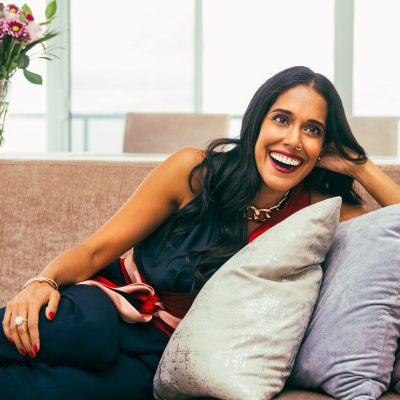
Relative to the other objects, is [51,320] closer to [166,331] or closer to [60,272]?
[60,272]

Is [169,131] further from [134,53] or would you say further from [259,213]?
[134,53]

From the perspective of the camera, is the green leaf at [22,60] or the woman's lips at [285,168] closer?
the woman's lips at [285,168]

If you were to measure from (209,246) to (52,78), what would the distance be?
4334 mm

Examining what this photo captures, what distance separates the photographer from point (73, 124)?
19.4 ft

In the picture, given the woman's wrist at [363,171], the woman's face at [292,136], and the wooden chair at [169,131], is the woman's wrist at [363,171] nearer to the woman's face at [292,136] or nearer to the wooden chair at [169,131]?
the woman's face at [292,136]

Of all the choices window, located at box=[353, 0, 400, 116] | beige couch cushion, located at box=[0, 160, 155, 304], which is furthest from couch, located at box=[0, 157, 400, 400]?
window, located at box=[353, 0, 400, 116]

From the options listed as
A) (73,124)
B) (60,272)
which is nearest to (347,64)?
(73,124)

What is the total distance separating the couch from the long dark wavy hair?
0.27m

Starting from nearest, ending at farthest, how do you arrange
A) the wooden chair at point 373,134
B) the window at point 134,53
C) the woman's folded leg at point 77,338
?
the woman's folded leg at point 77,338, the wooden chair at point 373,134, the window at point 134,53

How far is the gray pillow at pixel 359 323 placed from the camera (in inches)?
50.2

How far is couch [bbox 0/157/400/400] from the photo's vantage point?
6.34 feet

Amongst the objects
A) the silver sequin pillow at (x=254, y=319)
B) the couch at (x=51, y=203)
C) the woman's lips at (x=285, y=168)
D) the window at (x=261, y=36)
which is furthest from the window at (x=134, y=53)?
the silver sequin pillow at (x=254, y=319)

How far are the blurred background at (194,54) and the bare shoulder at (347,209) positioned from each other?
12.5ft

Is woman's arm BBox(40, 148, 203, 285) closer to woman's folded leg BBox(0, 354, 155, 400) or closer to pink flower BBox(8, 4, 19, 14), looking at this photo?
woman's folded leg BBox(0, 354, 155, 400)
